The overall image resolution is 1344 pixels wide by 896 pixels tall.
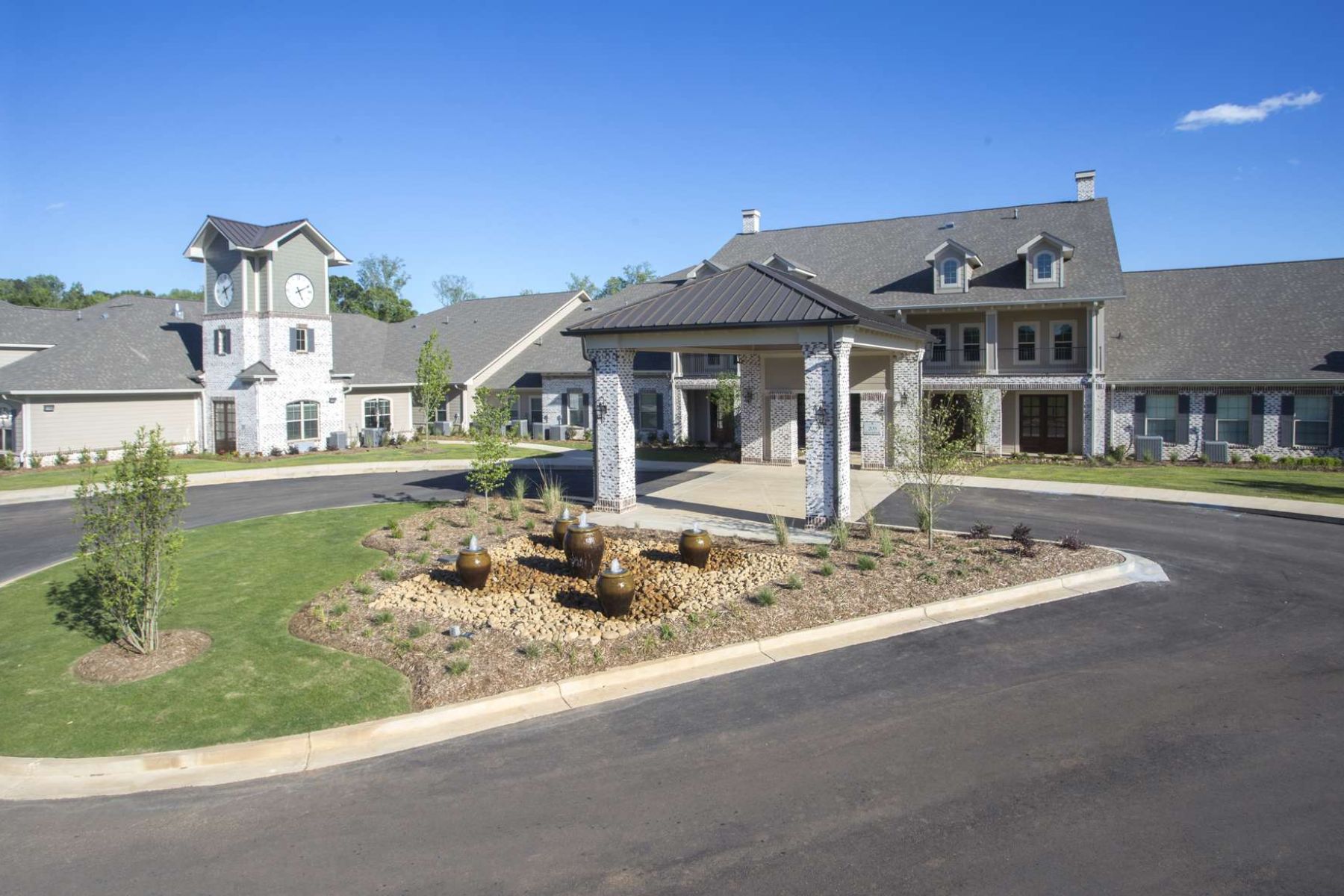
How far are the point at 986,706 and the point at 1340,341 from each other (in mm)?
27972

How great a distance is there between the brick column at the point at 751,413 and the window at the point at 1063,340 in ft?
37.1

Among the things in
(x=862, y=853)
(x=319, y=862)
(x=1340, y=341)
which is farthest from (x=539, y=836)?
(x=1340, y=341)

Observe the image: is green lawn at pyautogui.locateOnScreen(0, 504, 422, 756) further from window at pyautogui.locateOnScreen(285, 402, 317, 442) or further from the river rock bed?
window at pyautogui.locateOnScreen(285, 402, 317, 442)

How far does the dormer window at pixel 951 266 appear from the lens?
105 ft

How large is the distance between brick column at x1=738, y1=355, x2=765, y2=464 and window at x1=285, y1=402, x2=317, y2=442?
1868 cm

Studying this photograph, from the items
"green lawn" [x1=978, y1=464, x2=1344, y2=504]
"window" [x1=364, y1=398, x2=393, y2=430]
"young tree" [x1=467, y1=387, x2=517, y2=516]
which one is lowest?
"green lawn" [x1=978, y1=464, x2=1344, y2=504]

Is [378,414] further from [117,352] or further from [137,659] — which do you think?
[137,659]

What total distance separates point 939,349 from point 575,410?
16.5 m

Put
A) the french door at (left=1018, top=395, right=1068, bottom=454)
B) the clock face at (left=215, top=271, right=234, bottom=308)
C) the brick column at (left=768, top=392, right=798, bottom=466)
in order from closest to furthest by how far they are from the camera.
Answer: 1. the brick column at (left=768, top=392, right=798, bottom=466)
2. the french door at (left=1018, top=395, right=1068, bottom=454)
3. the clock face at (left=215, top=271, right=234, bottom=308)

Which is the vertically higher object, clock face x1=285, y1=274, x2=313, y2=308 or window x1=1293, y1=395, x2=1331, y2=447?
clock face x1=285, y1=274, x2=313, y2=308

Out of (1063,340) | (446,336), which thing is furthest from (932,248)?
(446,336)

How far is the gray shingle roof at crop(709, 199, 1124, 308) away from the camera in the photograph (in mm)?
31500

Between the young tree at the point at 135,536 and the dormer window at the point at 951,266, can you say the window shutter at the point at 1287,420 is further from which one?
the young tree at the point at 135,536

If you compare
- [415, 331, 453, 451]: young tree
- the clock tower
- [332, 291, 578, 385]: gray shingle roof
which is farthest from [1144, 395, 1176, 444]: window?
the clock tower
